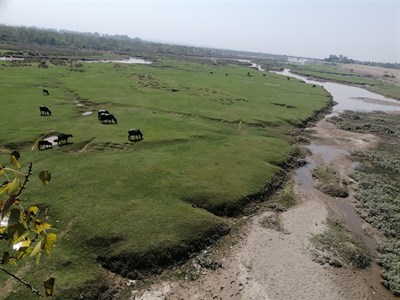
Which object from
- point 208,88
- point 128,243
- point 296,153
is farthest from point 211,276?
point 208,88

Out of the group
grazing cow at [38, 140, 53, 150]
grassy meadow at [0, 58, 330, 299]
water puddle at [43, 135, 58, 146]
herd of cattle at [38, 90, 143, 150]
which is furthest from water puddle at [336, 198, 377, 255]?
water puddle at [43, 135, 58, 146]

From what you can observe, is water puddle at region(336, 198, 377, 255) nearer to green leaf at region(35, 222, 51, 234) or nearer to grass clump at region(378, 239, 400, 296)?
grass clump at region(378, 239, 400, 296)

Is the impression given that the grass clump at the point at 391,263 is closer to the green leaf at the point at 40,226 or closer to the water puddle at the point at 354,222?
the water puddle at the point at 354,222

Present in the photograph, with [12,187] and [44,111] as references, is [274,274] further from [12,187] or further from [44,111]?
[44,111]

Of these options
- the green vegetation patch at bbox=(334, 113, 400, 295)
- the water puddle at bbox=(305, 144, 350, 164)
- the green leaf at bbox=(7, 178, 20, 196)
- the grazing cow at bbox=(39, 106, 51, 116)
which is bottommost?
the green vegetation patch at bbox=(334, 113, 400, 295)

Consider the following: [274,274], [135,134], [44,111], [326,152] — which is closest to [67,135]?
[135,134]

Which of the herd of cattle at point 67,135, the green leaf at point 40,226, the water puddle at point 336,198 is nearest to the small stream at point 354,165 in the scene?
the water puddle at point 336,198
